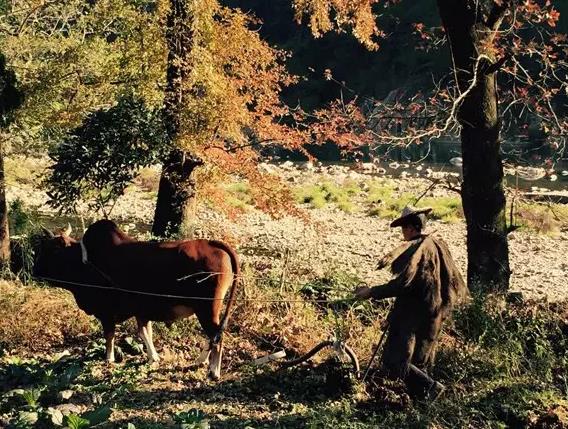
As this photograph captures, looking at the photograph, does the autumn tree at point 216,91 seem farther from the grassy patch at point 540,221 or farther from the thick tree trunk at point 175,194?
the grassy patch at point 540,221

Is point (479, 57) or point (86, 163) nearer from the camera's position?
point (479, 57)

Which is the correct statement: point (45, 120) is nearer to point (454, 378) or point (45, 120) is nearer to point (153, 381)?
point (153, 381)

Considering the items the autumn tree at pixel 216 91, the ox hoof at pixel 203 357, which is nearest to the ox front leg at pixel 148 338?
the ox hoof at pixel 203 357

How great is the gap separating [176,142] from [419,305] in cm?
555

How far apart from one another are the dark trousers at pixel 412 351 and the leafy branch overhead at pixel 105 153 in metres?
5.27

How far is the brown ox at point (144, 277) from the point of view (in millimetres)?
6684

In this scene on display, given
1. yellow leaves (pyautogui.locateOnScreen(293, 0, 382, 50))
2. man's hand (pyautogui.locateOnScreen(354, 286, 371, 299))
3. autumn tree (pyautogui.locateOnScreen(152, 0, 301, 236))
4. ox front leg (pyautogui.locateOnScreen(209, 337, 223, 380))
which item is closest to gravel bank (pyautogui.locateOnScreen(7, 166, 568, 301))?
autumn tree (pyautogui.locateOnScreen(152, 0, 301, 236))

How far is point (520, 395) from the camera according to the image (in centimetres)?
554

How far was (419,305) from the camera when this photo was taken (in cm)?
571

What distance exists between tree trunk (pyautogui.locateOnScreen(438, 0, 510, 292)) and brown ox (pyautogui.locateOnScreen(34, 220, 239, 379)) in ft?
10.8

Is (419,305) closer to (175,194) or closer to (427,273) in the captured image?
(427,273)

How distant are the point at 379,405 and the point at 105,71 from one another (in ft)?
27.4

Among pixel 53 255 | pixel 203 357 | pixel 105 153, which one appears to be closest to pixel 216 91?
pixel 105 153

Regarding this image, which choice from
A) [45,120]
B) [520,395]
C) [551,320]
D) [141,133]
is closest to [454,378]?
[520,395]
